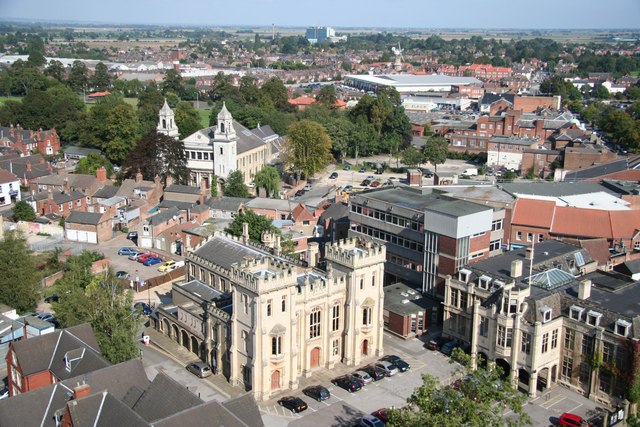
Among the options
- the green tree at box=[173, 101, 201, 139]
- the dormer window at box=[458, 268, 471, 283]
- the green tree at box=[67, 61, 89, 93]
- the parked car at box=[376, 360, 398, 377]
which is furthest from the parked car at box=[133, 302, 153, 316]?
the green tree at box=[67, 61, 89, 93]

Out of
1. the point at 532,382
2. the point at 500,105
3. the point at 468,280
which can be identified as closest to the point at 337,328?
the point at 468,280

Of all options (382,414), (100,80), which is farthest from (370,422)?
(100,80)

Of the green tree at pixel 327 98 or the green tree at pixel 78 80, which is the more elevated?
the green tree at pixel 78 80

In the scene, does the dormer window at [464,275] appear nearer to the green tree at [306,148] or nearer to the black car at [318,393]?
the black car at [318,393]

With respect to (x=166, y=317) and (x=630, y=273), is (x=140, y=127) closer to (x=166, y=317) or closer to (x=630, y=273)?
(x=166, y=317)

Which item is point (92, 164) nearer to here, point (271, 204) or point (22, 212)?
point (22, 212)

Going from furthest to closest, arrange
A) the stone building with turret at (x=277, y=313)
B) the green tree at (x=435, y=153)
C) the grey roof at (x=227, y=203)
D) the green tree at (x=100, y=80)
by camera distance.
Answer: the green tree at (x=100, y=80) → the green tree at (x=435, y=153) → the grey roof at (x=227, y=203) → the stone building with turret at (x=277, y=313)

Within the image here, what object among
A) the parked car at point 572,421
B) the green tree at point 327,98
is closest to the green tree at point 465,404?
the parked car at point 572,421
